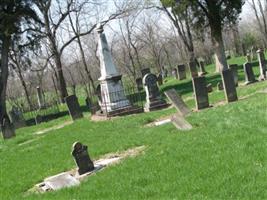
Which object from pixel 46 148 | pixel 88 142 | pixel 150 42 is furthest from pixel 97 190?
pixel 150 42

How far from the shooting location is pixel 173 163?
8500mm

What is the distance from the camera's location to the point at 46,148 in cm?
1508

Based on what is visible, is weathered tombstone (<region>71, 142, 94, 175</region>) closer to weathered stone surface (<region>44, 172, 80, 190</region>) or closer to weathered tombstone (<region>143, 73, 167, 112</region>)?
weathered stone surface (<region>44, 172, 80, 190</region>)

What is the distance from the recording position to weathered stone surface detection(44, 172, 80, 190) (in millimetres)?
9094

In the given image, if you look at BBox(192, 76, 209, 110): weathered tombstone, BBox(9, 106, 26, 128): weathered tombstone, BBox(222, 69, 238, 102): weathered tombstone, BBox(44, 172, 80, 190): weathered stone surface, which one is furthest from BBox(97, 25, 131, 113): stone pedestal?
BBox(44, 172, 80, 190): weathered stone surface

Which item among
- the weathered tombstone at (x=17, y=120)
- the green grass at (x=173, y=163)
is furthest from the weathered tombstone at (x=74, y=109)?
the green grass at (x=173, y=163)

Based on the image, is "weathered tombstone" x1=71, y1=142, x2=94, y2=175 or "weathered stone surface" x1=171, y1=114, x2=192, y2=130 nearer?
"weathered tombstone" x1=71, y1=142, x2=94, y2=175

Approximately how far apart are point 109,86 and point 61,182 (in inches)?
510

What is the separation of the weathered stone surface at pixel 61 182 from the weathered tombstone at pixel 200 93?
821 cm

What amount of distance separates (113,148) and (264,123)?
3.69 meters

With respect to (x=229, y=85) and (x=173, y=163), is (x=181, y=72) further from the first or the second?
(x=173, y=163)

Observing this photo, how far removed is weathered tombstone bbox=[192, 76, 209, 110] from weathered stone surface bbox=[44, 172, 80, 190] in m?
8.21

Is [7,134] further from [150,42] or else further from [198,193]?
[150,42]

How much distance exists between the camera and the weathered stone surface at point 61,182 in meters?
9.09
